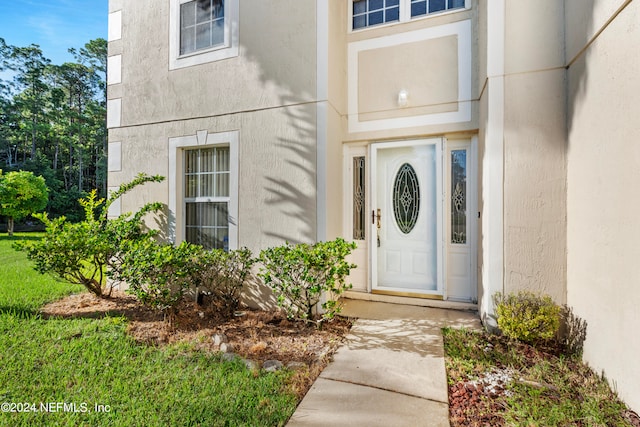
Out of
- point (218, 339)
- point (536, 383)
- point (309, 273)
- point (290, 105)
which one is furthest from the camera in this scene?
point (290, 105)

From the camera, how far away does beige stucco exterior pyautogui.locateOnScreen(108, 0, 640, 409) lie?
2615 mm

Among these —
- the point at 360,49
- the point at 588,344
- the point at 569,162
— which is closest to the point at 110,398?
the point at 588,344

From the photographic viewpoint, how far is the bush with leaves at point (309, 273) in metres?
3.64

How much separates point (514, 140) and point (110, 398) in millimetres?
4681

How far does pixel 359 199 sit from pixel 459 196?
5.12 feet

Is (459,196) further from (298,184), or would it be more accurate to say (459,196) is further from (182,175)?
(182,175)

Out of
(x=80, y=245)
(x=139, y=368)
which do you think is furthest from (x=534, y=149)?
(x=80, y=245)

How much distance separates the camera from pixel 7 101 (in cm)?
2191

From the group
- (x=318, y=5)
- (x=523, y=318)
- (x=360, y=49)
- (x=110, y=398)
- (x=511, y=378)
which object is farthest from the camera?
(x=360, y=49)

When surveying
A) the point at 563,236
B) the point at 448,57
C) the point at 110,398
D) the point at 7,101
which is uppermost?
the point at 7,101

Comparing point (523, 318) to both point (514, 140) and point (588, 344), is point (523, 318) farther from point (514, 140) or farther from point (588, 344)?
point (514, 140)

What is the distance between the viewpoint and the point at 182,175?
5336mm

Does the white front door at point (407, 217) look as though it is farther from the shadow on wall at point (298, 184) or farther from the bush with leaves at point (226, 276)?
the bush with leaves at point (226, 276)

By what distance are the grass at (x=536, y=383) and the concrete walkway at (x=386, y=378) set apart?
0.23 m
